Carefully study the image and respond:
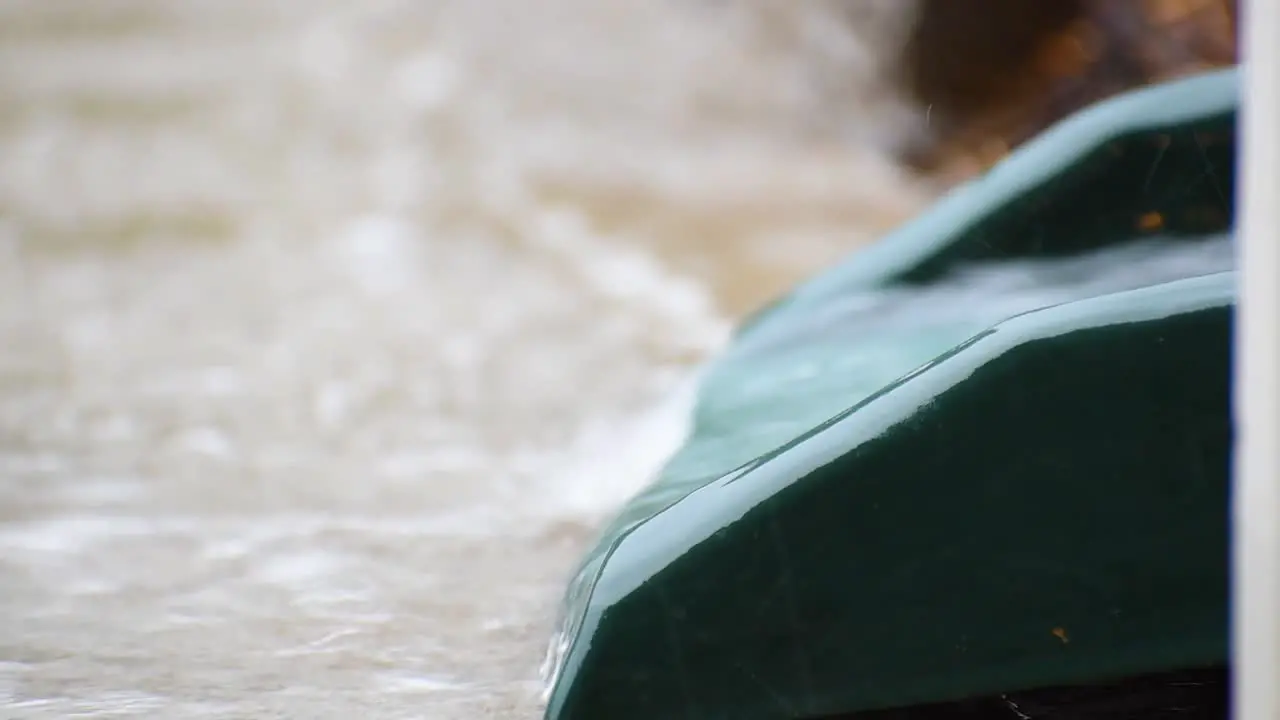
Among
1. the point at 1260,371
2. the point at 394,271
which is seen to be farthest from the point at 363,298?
the point at 1260,371

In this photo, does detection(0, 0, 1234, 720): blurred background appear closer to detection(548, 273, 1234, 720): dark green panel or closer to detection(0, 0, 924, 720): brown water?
detection(0, 0, 924, 720): brown water

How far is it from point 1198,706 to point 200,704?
0.74 m

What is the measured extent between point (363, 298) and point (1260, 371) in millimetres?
3016

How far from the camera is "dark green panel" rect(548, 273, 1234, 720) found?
901mm

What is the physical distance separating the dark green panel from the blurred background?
10.6 inches

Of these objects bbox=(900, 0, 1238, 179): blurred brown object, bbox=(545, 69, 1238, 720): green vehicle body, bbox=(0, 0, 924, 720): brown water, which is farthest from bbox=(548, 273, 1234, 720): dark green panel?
bbox=(900, 0, 1238, 179): blurred brown object

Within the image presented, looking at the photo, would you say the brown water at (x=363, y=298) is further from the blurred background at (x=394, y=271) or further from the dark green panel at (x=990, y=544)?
the dark green panel at (x=990, y=544)

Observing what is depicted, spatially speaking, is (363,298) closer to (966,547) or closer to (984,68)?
(984,68)

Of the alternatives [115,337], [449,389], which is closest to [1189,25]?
[449,389]

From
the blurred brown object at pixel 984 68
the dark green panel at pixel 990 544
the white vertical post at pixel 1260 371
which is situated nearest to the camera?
the white vertical post at pixel 1260 371

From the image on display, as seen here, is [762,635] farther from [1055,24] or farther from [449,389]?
[1055,24]

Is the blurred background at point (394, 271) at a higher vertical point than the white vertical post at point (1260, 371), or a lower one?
higher

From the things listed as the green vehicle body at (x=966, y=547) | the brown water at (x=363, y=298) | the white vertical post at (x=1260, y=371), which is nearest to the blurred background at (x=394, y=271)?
the brown water at (x=363, y=298)

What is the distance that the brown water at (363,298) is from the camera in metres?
1.38
